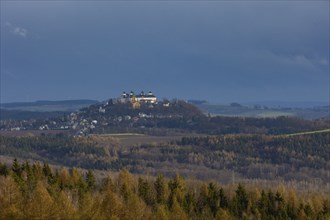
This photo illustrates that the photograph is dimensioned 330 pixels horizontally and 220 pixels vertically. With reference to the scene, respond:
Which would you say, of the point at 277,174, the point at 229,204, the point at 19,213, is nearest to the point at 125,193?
the point at 229,204

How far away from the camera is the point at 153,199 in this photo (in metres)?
107

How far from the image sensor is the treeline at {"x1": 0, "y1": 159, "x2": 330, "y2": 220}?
81.7 metres

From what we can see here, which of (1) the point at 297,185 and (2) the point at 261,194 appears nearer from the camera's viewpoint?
(2) the point at 261,194

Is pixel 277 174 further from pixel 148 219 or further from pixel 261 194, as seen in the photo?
pixel 148 219

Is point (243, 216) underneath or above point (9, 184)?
underneath

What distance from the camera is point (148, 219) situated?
273 feet

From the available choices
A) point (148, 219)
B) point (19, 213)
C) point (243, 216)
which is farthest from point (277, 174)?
point (19, 213)

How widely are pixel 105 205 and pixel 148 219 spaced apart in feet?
20.0

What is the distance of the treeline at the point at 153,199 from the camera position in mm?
81688

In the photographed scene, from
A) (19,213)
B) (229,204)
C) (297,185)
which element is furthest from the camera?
(297,185)

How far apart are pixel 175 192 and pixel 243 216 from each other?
38.4 ft

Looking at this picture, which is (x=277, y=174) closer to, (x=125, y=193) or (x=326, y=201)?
(x=326, y=201)

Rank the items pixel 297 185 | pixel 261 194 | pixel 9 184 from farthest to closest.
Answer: pixel 297 185 → pixel 261 194 → pixel 9 184

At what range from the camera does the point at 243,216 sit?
329 ft
